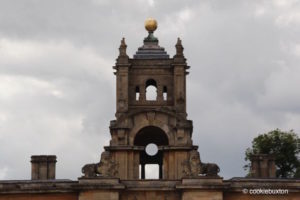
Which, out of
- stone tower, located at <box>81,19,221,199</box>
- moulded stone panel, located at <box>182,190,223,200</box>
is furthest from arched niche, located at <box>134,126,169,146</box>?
moulded stone panel, located at <box>182,190,223,200</box>

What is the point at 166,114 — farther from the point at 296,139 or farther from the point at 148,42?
the point at 296,139

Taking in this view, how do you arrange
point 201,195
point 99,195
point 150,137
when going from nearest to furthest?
1. point 201,195
2. point 99,195
3. point 150,137

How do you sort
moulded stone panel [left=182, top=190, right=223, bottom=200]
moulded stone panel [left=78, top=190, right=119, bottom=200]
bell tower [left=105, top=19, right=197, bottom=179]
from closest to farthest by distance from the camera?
moulded stone panel [left=182, top=190, right=223, bottom=200] < moulded stone panel [left=78, top=190, right=119, bottom=200] < bell tower [left=105, top=19, right=197, bottom=179]

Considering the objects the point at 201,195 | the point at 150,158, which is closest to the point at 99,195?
the point at 201,195

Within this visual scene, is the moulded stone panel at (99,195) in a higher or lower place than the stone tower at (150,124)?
lower

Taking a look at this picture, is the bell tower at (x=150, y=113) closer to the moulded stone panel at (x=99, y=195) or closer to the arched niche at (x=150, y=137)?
the arched niche at (x=150, y=137)

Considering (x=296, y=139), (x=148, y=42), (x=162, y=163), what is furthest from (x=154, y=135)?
(x=296, y=139)

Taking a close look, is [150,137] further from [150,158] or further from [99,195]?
[99,195]

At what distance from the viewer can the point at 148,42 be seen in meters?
73.7

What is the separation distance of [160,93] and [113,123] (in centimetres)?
391

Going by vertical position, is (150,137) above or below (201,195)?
above

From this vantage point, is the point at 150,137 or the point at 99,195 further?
the point at 150,137

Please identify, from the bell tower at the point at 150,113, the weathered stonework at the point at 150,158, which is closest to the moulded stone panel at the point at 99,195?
the weathered stonework at the point at 150,158

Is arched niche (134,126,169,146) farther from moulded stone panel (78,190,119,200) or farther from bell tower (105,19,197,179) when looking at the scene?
moulded stone panel (78,190,119,200)
